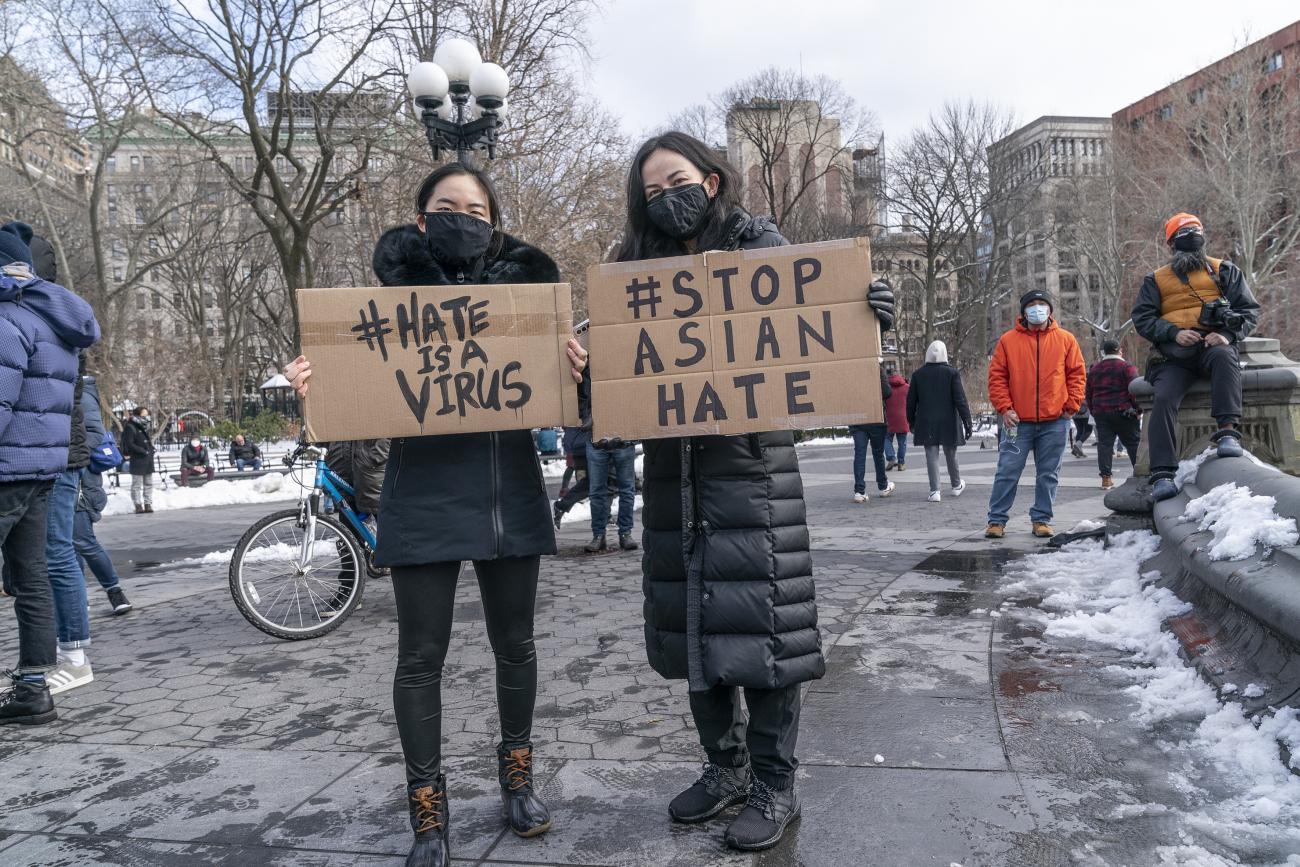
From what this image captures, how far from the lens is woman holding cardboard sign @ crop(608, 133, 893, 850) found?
254cm

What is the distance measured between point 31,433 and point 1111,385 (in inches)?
462

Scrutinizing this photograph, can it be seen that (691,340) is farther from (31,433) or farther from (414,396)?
(31,433)

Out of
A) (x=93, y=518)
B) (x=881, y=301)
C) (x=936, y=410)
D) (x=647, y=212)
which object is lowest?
(x=93, y=518)

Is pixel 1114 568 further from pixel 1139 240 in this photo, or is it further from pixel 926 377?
pixel 1139 240

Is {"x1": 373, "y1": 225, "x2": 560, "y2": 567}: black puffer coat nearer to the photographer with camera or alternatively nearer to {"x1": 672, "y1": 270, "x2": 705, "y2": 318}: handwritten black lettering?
{"x1": 672, "y1": 270, "x2": 705, "y2": 318}: handwritten black lettering

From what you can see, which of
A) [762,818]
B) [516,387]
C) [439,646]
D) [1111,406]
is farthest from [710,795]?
[1111,406]

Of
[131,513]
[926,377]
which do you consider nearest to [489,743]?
[926,377]

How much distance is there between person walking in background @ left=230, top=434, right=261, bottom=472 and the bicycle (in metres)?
21.9

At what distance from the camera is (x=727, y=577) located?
2.57m

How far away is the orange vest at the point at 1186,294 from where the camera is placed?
556 cm

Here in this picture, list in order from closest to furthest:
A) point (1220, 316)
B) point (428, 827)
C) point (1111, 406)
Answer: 1. point (428, 827)
2. point (1220, 316)
3. point (1111, 406)

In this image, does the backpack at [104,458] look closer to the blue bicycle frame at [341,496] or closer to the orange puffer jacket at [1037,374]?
the blue bicycle frame at [341,496]

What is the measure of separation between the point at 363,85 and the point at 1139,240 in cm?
2978

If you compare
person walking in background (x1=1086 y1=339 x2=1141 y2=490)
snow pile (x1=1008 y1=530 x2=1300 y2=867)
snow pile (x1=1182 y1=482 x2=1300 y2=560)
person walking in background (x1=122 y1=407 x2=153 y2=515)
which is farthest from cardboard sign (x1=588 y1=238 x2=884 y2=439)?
person walking in background (x1=122 y1=407 x2=153 y2=515)
